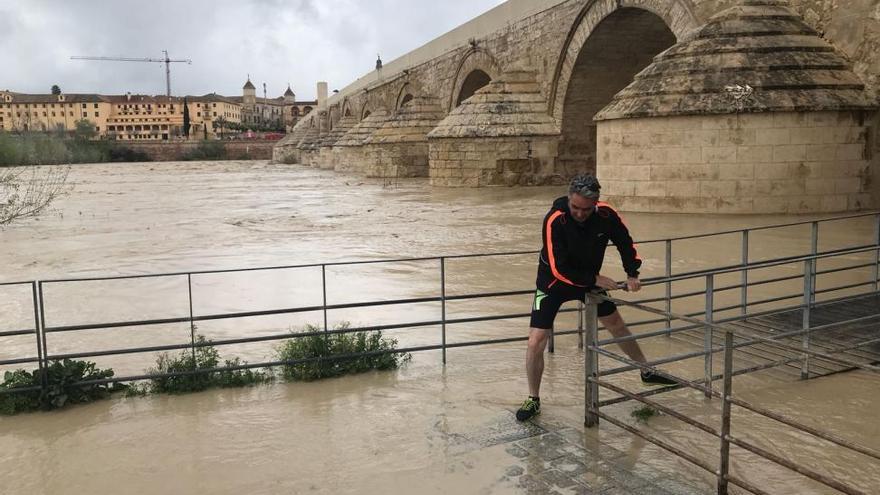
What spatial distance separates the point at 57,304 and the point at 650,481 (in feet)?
21.4

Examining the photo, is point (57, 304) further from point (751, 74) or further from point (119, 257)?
point (751, 74)

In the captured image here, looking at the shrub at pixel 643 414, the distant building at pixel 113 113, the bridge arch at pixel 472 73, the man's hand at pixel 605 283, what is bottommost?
the shrub at pixel 643 414

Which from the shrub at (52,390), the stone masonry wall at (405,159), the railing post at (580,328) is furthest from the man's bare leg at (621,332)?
the stone masonry wall at (405,159)

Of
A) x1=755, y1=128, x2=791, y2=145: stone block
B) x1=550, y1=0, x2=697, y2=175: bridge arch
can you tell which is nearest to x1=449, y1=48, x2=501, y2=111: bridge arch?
x1=550, y1=0, x2=697, y2=175: bridge arch

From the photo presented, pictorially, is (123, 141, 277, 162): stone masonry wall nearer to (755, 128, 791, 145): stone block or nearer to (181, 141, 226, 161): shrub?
(181, 141, 226, 161): shrub

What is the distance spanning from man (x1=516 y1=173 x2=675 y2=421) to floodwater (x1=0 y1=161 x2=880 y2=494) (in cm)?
41

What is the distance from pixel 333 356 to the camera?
471 cm

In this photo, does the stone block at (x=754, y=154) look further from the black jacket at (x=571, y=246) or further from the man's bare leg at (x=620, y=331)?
the black jacket at (x=571, y=246)

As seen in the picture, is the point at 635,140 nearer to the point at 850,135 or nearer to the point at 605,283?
the point at 850,135

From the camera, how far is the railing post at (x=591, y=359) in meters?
3.66

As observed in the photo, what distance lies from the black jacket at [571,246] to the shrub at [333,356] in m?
1.48

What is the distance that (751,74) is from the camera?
11.8 m

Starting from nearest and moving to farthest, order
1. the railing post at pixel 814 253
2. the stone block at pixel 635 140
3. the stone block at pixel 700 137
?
the railing post at pixel 814 253 < the stone block at pixel 700 137 < the stone block at pixel 635 140

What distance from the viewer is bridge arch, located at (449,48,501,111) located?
24.6m
